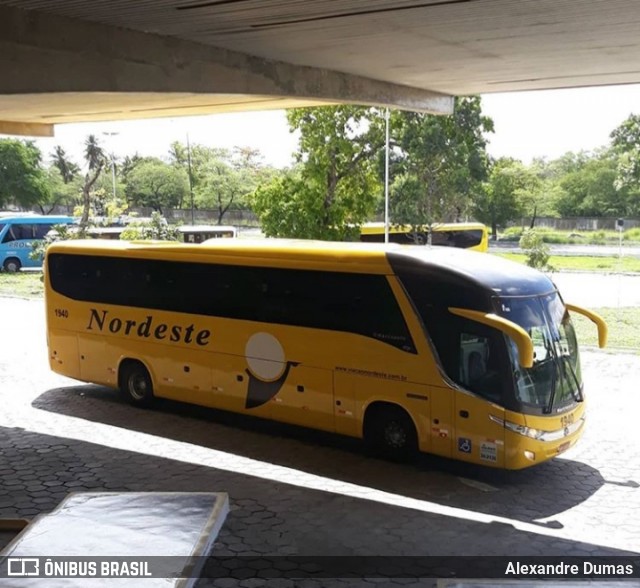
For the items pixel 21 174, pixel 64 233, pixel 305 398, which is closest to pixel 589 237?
pixel 64 233

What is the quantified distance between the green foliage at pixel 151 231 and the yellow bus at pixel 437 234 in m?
7.89

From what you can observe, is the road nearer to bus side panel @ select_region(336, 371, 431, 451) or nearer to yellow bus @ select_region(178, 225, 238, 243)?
yellow bus @ select_region(178, 225, 238, 243)

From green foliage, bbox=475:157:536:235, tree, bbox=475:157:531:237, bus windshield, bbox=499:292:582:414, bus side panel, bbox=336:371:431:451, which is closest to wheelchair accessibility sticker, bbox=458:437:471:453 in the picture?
bus side panel, bbox=336:371:431:451

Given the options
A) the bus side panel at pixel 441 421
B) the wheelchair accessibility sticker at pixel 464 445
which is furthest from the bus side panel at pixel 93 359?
the wheelchair accessibility sticker at pixel 464 445

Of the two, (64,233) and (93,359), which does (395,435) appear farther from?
(64,233)

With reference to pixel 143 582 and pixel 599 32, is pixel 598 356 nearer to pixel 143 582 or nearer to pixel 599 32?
pixel 599 32

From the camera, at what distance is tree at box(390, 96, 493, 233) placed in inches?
1123

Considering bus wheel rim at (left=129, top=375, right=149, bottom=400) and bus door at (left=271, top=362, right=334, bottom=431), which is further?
bus wheel rim at (left=129, top=375, right=149, bottom=400)

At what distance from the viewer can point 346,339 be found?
32.8 feet

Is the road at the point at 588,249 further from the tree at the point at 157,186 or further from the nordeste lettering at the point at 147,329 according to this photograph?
the nordeste lettering at the point at 147,329

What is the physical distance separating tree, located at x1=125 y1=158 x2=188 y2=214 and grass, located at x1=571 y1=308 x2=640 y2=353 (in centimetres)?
4556

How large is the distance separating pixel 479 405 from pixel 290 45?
17.6 ft

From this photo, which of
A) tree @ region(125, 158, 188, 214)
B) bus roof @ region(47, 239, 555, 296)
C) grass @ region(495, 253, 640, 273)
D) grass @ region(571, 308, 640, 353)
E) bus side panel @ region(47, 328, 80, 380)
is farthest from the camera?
tree @ region(125, 158, 188, 214)

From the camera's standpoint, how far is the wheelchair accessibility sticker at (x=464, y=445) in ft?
29.2
